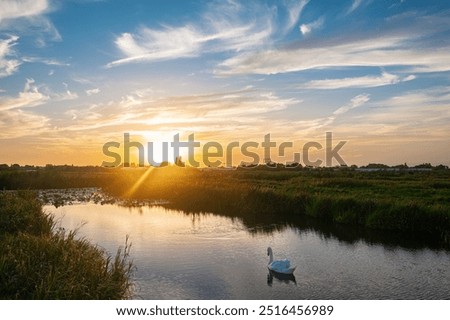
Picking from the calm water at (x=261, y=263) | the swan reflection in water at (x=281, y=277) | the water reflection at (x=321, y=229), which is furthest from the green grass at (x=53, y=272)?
the water reflection at (x=321, y=229)

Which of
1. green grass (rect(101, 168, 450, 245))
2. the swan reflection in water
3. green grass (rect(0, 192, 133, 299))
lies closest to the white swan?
the swan reflection in water

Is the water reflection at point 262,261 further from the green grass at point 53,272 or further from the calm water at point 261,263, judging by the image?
the green grass at point 53,272

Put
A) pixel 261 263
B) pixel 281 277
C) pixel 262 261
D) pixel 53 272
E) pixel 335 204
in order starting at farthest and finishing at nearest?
pixel 335 204
pixel 262 261
pixel 261 263
pixel 281 277
pixel 53 272

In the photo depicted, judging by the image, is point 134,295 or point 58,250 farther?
point 134,295

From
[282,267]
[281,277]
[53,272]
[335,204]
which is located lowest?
[281,277]

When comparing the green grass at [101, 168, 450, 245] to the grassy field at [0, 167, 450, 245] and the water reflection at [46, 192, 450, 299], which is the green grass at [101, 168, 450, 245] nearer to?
the grassy field at [0, 167, 450, 245]

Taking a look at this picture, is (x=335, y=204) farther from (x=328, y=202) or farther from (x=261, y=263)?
(x=261, y=263)

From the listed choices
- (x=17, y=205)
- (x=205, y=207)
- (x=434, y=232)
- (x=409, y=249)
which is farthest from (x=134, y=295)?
(x=205, y=207)

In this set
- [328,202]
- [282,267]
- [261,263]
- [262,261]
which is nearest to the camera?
[282,267]

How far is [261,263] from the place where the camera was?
48.6 feet

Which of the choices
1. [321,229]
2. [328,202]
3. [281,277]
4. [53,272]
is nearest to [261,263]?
[281,277]

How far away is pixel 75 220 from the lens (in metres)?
24.6

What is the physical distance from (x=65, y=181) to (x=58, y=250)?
4259 cm
